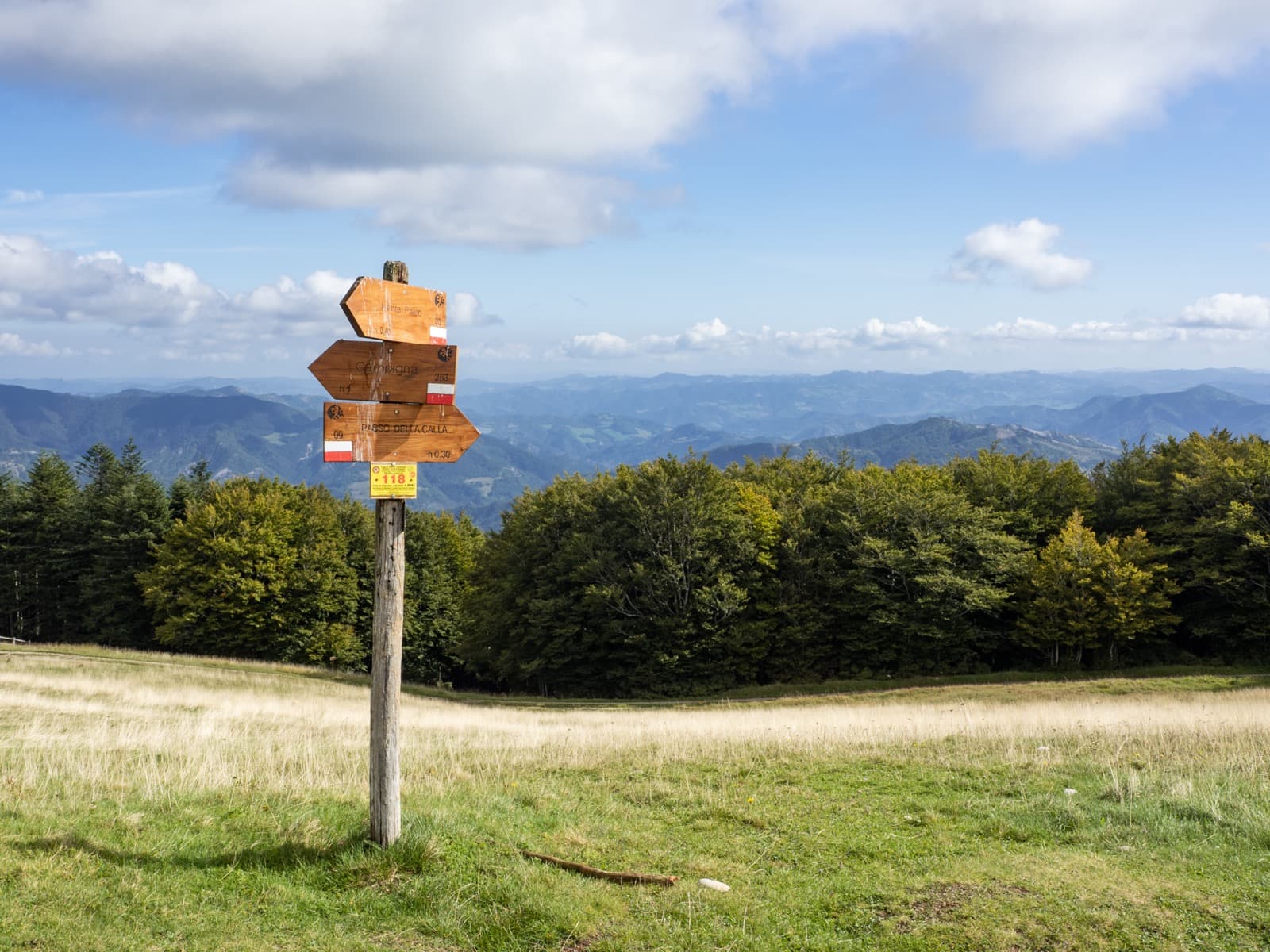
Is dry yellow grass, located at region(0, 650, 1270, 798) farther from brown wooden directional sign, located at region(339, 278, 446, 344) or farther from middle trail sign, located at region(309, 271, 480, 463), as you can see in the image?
brown wooden directional sign, located at region(339, 278, 446, 344)

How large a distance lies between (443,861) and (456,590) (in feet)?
212

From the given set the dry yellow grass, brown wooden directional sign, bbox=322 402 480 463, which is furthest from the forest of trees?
brown wooden directional sign, bbox=322 402 480 463

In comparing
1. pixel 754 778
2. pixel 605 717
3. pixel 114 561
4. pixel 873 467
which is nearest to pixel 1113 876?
pixel 754 778

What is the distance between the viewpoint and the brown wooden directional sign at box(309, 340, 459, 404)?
7.79 meters

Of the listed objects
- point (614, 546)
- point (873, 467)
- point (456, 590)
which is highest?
point (873, 467)

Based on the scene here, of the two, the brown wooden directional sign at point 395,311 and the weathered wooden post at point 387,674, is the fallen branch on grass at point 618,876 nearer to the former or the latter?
the weathered wooden post at point 387,674

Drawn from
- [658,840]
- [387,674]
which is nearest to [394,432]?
[387,674]

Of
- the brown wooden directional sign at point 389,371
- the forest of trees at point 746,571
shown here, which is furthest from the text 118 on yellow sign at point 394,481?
the forest of trees at point 746,571

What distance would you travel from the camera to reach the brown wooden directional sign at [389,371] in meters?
7.79

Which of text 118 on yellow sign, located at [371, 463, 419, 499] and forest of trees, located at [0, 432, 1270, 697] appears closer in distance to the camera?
text 118 on yellow sign, located at [371, 463, 419, 499]

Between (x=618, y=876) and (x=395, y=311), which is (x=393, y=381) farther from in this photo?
(x=618, y=876)

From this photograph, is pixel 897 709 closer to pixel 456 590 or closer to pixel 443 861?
pixel 443 861

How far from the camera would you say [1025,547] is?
48125mm

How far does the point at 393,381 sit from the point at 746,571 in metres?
42.4
